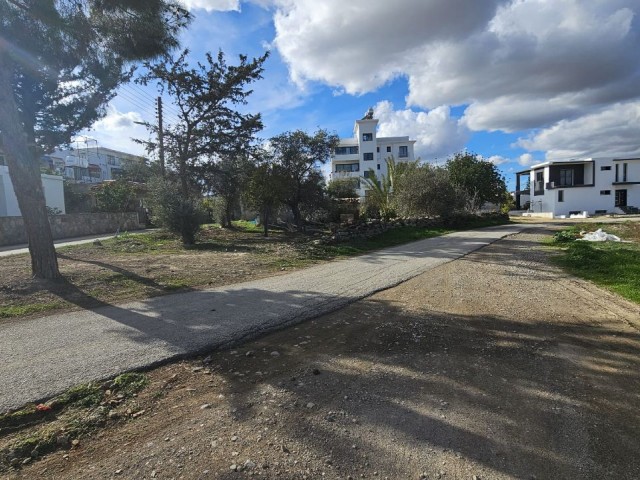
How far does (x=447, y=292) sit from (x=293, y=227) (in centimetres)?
1920

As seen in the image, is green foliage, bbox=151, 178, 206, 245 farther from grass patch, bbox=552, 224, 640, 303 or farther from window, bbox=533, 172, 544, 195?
window, bbox=533, 172, 544, 195

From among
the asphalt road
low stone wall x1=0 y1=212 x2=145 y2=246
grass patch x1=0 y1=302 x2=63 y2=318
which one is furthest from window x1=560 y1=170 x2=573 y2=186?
grass patch x1=0 y1=302 x2=63 y2=318

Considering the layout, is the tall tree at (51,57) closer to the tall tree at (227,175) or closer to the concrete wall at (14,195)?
the tall tree at (227,175)

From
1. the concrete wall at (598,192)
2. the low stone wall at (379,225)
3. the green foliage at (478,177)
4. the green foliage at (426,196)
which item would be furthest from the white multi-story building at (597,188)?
the green foliage at (426,196)

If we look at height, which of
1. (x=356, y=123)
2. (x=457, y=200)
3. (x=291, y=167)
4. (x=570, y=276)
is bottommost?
(x=570, y=276)

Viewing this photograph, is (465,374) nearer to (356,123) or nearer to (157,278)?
(157,278)

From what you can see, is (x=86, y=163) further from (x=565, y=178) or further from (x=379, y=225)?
(x=565, y=178)

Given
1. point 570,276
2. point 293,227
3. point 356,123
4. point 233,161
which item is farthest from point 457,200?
point 356,123

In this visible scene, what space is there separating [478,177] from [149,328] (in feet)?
135

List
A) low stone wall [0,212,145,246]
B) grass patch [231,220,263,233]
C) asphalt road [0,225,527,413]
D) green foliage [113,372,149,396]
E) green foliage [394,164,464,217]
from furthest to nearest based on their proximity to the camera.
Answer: green foliage [394,164,464,217], grass patch [231,220,263,233], low stone wall [0,212,145,246], asphalt road [0,225,527,413], green foliage [113,372,149,396]

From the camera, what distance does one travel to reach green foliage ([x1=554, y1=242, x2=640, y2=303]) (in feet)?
26.2

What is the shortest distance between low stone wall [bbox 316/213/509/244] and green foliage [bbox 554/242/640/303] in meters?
7.57

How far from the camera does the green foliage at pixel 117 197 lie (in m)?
30.5

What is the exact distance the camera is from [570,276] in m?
9.51
